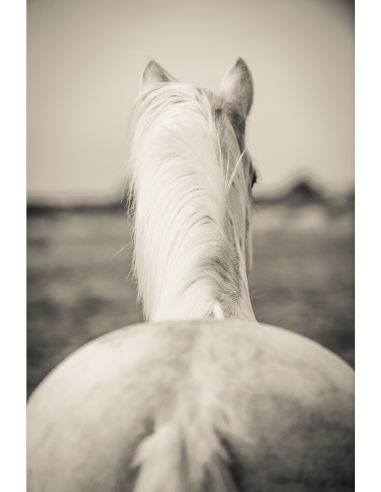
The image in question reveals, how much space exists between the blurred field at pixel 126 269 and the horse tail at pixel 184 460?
0.52 meters

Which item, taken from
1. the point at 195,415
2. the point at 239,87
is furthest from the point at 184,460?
the point at 239,87

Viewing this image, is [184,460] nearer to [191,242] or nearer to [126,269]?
[191,242]

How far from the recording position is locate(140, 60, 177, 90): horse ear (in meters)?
0.78

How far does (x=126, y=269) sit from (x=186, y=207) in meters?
0.63

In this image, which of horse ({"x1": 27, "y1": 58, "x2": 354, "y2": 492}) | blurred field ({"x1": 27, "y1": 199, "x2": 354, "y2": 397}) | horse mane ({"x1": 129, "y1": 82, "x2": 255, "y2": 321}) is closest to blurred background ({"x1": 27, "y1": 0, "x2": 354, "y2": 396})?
blurred field ({"x1": 27, "y1": 199, "x2": 354, "y2": 397})

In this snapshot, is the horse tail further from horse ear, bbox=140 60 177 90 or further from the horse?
horse ear, bbox=140 60 177 90

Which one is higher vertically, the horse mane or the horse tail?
the horse mane

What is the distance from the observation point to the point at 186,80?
0.88 m

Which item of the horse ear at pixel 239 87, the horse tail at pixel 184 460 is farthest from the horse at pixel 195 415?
the horse ear at pixel 239 87

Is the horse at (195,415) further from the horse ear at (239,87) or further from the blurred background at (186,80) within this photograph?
the horse ear at (239,87)

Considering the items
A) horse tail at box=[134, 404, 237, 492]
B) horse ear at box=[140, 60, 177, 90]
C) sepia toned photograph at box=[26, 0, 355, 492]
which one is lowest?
horse tail at box=[134, 404, 237, 492]

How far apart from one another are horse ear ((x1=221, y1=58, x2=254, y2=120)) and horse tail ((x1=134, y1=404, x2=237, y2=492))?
2.10 ft

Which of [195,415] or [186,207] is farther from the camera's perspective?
[186,207]
